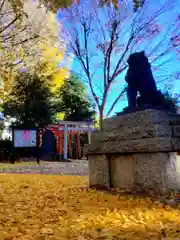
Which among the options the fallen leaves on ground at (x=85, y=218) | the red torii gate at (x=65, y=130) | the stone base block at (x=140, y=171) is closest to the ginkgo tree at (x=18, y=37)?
the red torii gate at (x=65, y=130)

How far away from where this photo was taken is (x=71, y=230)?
224 cm

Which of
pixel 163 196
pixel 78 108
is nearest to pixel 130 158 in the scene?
pixel 163 196

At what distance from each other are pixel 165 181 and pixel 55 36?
993 centimetres

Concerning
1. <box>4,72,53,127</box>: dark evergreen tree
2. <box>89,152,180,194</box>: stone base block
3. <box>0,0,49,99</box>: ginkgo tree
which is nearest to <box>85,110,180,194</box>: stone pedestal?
<box>89,152,180,194</box>: stone base block

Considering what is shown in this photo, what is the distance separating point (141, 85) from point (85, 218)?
2.51m

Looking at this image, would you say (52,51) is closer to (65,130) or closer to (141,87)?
(65,130)

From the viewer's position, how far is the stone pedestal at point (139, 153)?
3584mm

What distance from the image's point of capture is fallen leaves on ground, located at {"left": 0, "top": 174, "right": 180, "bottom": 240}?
2.13 m

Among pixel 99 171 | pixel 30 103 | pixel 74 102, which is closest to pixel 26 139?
pixel 30 103

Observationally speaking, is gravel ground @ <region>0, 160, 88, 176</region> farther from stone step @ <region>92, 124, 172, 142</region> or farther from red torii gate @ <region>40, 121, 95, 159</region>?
red torii gate @ <region>40, 121, 95, 159</region>

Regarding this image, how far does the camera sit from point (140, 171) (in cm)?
379

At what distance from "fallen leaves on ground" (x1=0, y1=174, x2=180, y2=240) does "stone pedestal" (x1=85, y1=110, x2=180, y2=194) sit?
0.37 metres

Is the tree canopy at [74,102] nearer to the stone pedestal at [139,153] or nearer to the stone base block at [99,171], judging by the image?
the stone base block at [99,171]

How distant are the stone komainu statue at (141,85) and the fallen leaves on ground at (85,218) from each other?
1587mm
